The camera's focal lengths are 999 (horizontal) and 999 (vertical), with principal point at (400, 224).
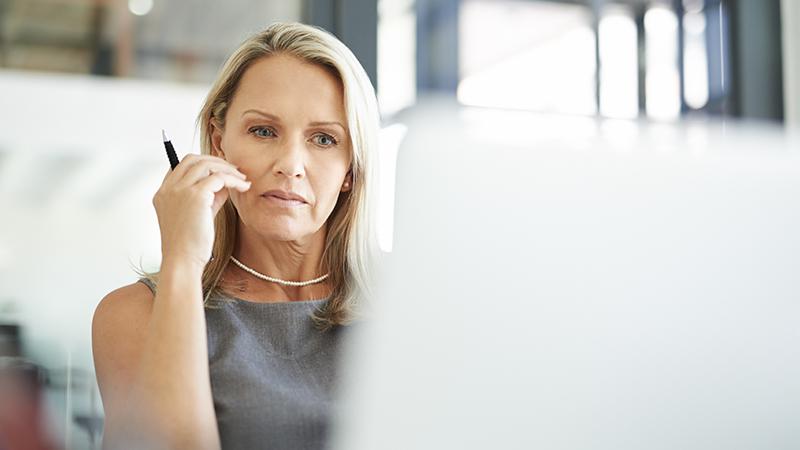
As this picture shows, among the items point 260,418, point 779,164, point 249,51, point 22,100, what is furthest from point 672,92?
point 779,164

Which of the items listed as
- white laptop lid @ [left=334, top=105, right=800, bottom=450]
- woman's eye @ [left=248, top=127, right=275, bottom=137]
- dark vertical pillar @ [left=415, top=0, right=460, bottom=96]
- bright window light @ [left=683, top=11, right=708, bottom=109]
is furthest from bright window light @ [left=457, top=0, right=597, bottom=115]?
white laptop lid @ [left=334, top=105, right=800, bottom=450]

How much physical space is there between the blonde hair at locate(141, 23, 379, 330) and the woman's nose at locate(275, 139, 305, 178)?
0.27 feet

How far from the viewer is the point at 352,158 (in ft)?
4.25

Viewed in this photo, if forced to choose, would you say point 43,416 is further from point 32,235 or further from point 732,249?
point 32,235

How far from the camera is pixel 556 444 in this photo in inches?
21.6

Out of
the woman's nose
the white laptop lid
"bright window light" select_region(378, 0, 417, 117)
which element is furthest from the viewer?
"bright window light" select_region(378, 0, 417, 117)

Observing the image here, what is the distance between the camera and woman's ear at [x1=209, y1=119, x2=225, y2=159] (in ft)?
4.44

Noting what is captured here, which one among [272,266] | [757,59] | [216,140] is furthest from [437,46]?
[272,266]

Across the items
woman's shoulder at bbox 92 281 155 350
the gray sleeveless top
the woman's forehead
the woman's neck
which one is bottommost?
the gray sleeveless top

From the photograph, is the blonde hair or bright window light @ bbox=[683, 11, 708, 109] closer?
the blonde hair

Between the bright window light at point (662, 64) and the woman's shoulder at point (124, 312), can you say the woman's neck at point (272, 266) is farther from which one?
the bright window light at point (662, 64)

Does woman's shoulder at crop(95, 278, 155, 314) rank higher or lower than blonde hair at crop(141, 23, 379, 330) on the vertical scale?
lower

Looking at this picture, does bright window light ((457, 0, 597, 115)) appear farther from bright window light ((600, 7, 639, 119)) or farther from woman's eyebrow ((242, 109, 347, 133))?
woman's eyebrow ((242, 109, 347, 133))

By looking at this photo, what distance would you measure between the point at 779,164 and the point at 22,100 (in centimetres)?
322
